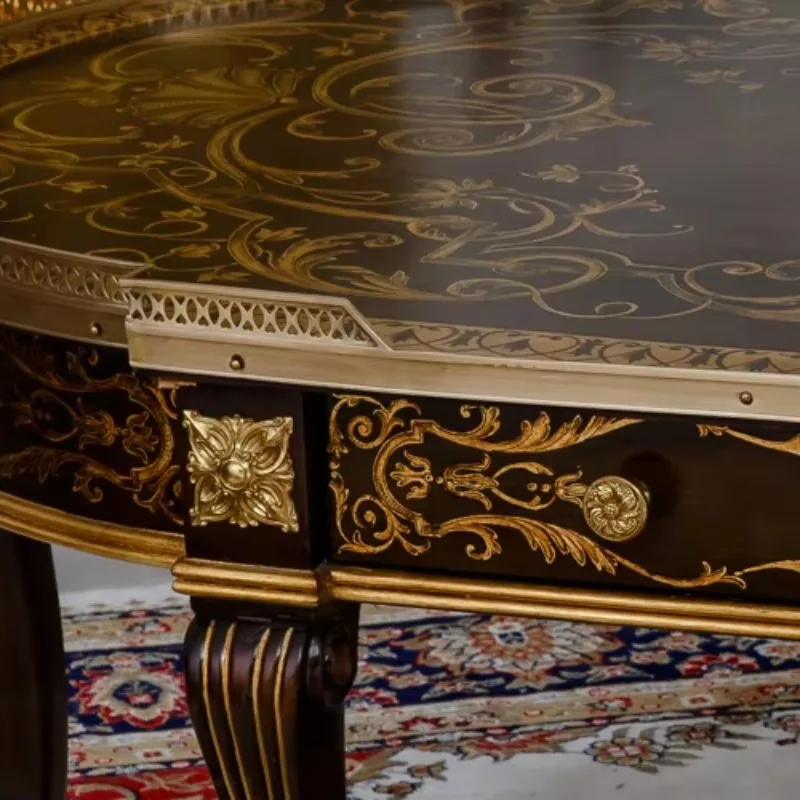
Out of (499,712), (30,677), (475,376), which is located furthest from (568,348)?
(499,712)

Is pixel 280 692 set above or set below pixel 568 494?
below

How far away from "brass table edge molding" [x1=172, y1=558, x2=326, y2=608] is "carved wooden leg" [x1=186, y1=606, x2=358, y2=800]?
0.02 m

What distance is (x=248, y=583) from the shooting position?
806 millimetres

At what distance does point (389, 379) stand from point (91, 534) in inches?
9.2

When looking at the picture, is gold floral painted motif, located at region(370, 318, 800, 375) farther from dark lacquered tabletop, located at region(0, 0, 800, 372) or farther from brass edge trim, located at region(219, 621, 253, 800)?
brass edge trim, located at region(219, 621, 253, 800)

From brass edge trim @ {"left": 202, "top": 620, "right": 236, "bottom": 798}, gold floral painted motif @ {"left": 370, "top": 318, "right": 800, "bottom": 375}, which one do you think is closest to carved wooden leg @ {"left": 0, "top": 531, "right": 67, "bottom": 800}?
brass edge trim @ {"left": 202, "top": 620, "right": 236, "bottom": 798}

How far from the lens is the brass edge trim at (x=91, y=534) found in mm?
855

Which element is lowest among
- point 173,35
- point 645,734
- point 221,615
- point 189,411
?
point 645,734

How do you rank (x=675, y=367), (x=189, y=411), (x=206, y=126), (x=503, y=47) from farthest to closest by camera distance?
(x=503, y=47), (x=206, y=126), (x=189, y=411), (x=675, y=367)

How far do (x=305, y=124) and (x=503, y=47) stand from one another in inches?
10.2

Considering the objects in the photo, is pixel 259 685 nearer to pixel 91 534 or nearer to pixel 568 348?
pixel 91 534

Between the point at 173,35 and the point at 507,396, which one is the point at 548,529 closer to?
the point at 507,396

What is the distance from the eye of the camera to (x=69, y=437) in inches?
34.3

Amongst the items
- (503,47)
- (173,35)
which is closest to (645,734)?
(503,47)
